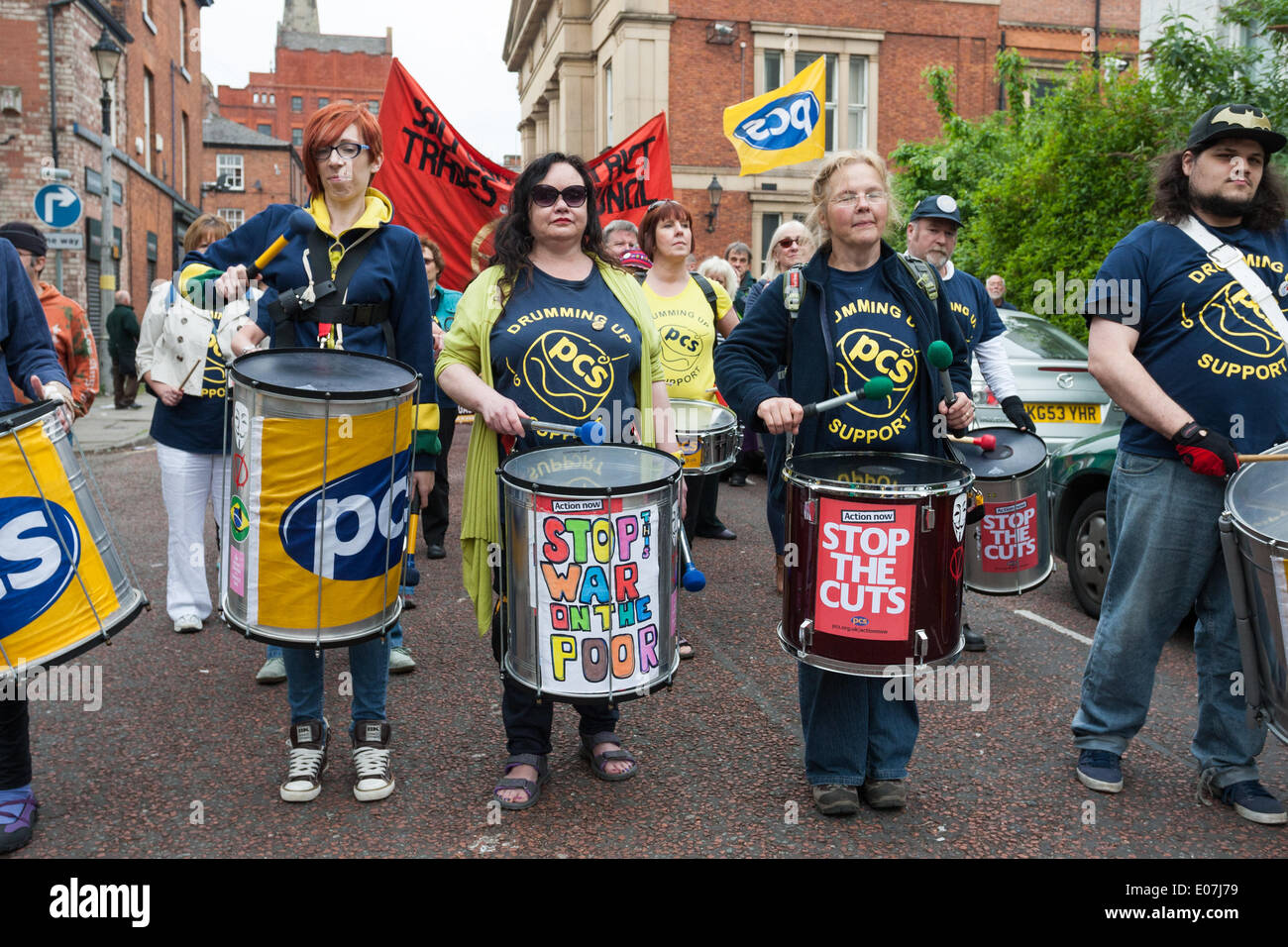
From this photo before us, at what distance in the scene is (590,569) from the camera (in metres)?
3.26

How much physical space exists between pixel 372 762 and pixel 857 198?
244cm

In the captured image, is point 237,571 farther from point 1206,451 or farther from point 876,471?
point 1206,451

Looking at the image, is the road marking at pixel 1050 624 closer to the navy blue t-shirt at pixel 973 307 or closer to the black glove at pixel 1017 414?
the black glove at pixel 1017 414

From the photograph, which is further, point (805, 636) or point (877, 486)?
point (805, 636)

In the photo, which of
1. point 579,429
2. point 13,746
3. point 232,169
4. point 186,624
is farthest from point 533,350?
point 232,169

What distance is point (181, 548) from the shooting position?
5895 mm

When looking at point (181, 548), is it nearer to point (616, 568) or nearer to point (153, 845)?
point (153, 845)

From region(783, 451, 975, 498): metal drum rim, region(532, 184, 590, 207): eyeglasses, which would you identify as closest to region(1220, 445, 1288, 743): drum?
region(783, 451, 975, 498): metal drum rim

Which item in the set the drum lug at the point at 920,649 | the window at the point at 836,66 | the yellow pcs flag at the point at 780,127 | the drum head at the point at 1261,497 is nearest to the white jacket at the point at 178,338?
the drum lug at the point at 920,649

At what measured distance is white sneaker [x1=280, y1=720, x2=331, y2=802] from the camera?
12.5ft

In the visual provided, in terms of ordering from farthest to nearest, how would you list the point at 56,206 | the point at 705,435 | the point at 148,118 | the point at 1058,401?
the point at 148,118, the point at 56,206, the point at 1058,401, the point at 705,435

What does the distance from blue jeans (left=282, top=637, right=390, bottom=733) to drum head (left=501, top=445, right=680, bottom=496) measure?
2.80 ft

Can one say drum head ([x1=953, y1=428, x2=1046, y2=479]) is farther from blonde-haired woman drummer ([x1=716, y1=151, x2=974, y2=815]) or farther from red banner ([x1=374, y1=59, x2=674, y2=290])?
red banner ([x1=374, y1=59, x2=674, y2=290])

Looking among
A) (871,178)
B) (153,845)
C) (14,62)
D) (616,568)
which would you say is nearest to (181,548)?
(153,845)
